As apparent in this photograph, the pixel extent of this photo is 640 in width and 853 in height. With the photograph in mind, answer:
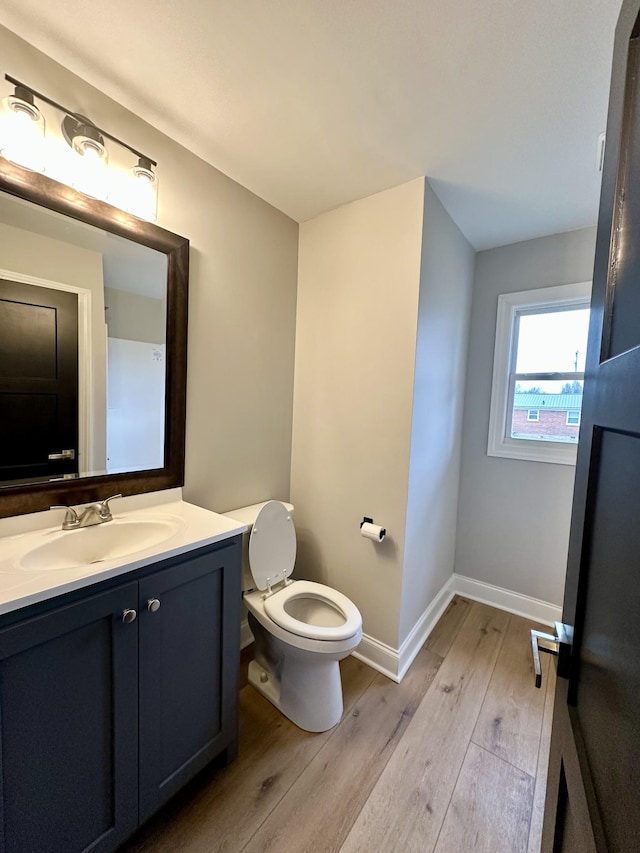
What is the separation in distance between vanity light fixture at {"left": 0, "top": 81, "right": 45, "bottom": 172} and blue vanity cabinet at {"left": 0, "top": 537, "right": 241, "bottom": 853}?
Answer: 1.32 m

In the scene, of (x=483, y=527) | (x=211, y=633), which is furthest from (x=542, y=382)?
(x=211, y=633)

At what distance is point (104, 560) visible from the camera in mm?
1192

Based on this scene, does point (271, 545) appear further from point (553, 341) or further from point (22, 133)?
point (553, 341)

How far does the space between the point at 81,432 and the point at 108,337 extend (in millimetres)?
379

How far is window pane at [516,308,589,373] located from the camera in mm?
2111

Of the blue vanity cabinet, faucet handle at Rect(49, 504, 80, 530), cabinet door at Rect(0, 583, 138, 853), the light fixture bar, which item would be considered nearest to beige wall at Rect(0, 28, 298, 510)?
the light fixture bar

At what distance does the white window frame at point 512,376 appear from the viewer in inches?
83.3

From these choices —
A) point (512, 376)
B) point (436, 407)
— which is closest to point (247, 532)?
point (436, 407)

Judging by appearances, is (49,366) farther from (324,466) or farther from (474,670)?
(474,670)

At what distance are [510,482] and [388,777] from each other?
67.8 inches

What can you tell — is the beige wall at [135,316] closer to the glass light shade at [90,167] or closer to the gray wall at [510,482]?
the glass light shade at [90,167]

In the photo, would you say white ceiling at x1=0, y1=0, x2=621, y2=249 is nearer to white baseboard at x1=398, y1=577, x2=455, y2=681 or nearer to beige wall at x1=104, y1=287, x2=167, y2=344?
beige wall at x1=104, y1=287, x2=167, y2=344

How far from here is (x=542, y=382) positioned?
87.8 inches

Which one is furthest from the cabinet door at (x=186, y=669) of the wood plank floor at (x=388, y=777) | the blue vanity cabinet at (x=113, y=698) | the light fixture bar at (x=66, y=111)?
the light fixture bar at (x=66, y=111)
